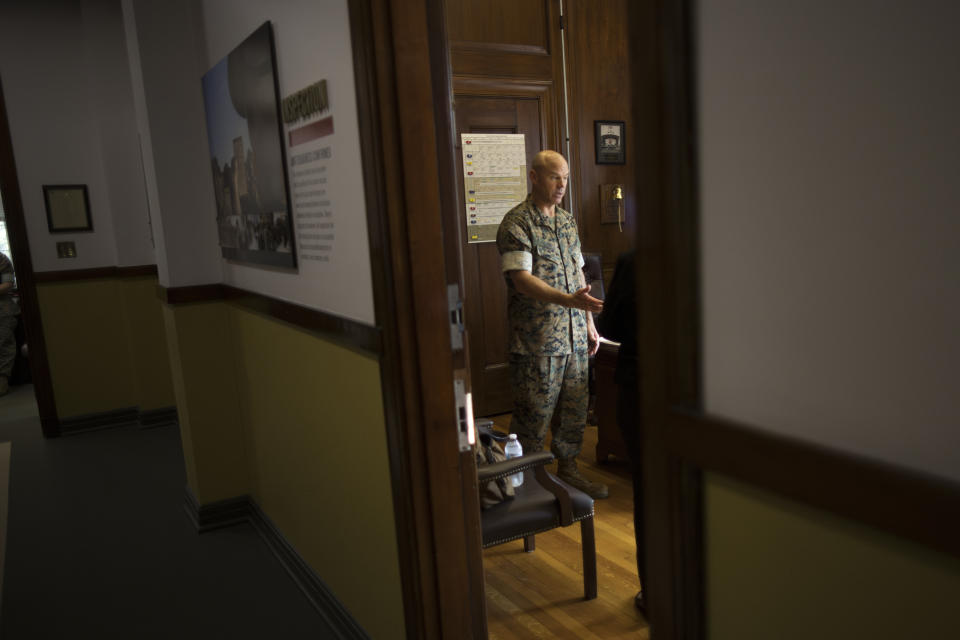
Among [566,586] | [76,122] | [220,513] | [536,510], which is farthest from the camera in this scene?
[76,122]

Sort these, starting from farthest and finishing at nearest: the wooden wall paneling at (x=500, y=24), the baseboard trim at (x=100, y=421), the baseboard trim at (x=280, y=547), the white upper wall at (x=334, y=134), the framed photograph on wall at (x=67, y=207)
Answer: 1. the baseboard trim at (x=100, y=421)
2. the framed photograph on wall at (x=67, y=207)
3. the wooden wall paneling at (x=500, y=24)
4. the baseboard trim at (x=280, y=547)
5. the white upper wall at (x=334, y=134)

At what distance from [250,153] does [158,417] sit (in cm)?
336

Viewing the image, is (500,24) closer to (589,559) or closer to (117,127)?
(117,127)

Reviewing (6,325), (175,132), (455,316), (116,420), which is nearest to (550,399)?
(455,316)

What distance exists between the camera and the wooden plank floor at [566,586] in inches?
95.1

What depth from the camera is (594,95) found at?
5094 mm

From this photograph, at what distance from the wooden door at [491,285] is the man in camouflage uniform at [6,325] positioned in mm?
4318

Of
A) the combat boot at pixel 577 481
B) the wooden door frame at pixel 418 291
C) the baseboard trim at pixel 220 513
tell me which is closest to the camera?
the wooden door frame at pixel 418 291

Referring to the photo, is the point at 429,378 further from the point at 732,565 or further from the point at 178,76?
the point at 178,76

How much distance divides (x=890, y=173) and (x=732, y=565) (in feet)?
1.62

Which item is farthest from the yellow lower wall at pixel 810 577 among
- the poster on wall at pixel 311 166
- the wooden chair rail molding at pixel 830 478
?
the poster on wall at pixel 311 166

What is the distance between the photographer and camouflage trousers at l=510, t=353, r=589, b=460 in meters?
3.33

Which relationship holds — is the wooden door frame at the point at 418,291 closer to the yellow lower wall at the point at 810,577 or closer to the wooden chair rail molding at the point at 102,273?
the yellow lower wall at the point at 810,577

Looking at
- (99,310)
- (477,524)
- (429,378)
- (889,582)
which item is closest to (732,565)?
(889,582)
